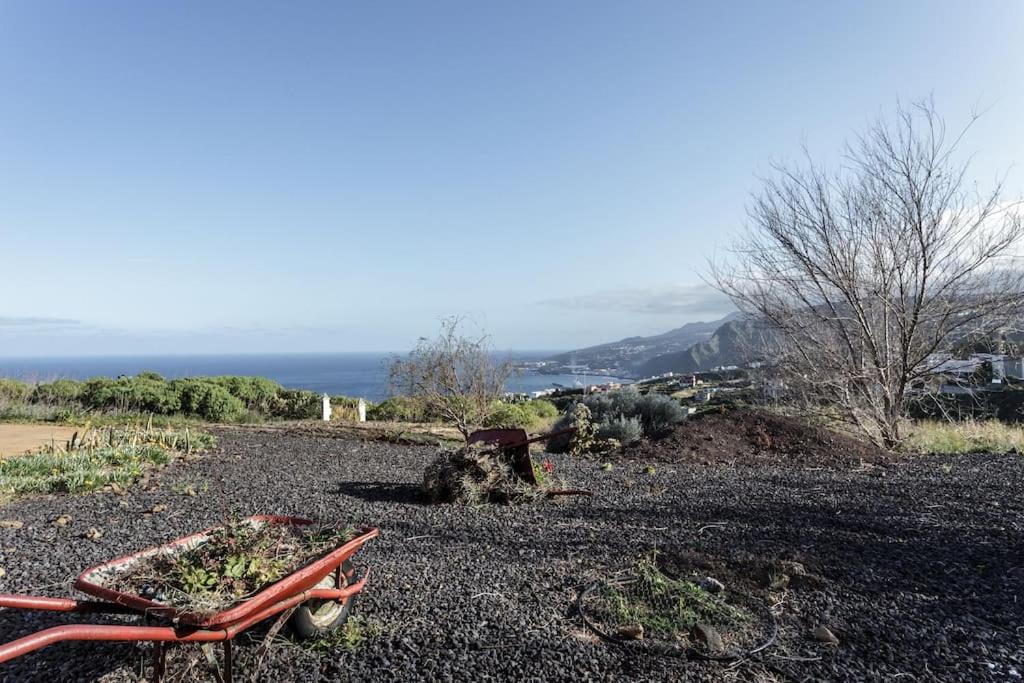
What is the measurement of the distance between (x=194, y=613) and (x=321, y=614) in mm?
716

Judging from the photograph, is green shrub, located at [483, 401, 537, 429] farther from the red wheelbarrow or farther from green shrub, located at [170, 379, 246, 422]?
the red wheelbarrow

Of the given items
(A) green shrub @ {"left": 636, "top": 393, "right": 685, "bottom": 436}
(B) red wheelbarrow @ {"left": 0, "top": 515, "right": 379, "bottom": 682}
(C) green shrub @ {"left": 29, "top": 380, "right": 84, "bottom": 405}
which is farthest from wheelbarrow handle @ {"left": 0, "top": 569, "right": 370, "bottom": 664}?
(C) green shrub @ {"left": 29, "top": 380, "right": 84, "bottom": 405}

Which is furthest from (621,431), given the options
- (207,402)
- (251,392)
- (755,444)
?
(251,392)

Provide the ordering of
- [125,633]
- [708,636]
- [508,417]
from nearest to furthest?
[125,633]
[708,636]
[508,417]

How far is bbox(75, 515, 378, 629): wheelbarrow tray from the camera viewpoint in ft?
6.77

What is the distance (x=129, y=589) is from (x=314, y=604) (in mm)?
711

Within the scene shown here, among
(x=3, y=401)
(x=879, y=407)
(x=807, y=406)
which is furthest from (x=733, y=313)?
(x=3, y=401)

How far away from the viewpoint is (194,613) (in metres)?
2.06

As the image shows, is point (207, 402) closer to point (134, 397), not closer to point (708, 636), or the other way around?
point (134, 397)

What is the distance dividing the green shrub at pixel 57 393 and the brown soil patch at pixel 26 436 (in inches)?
97.9

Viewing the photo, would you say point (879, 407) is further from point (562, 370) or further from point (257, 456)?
point (562, 370)

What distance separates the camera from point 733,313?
31.7 feet

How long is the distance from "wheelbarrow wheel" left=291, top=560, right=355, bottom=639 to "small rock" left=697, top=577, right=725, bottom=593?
174cm

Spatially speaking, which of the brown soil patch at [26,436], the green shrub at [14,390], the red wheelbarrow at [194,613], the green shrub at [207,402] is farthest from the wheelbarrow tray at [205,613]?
the green shrub at [14,390]
